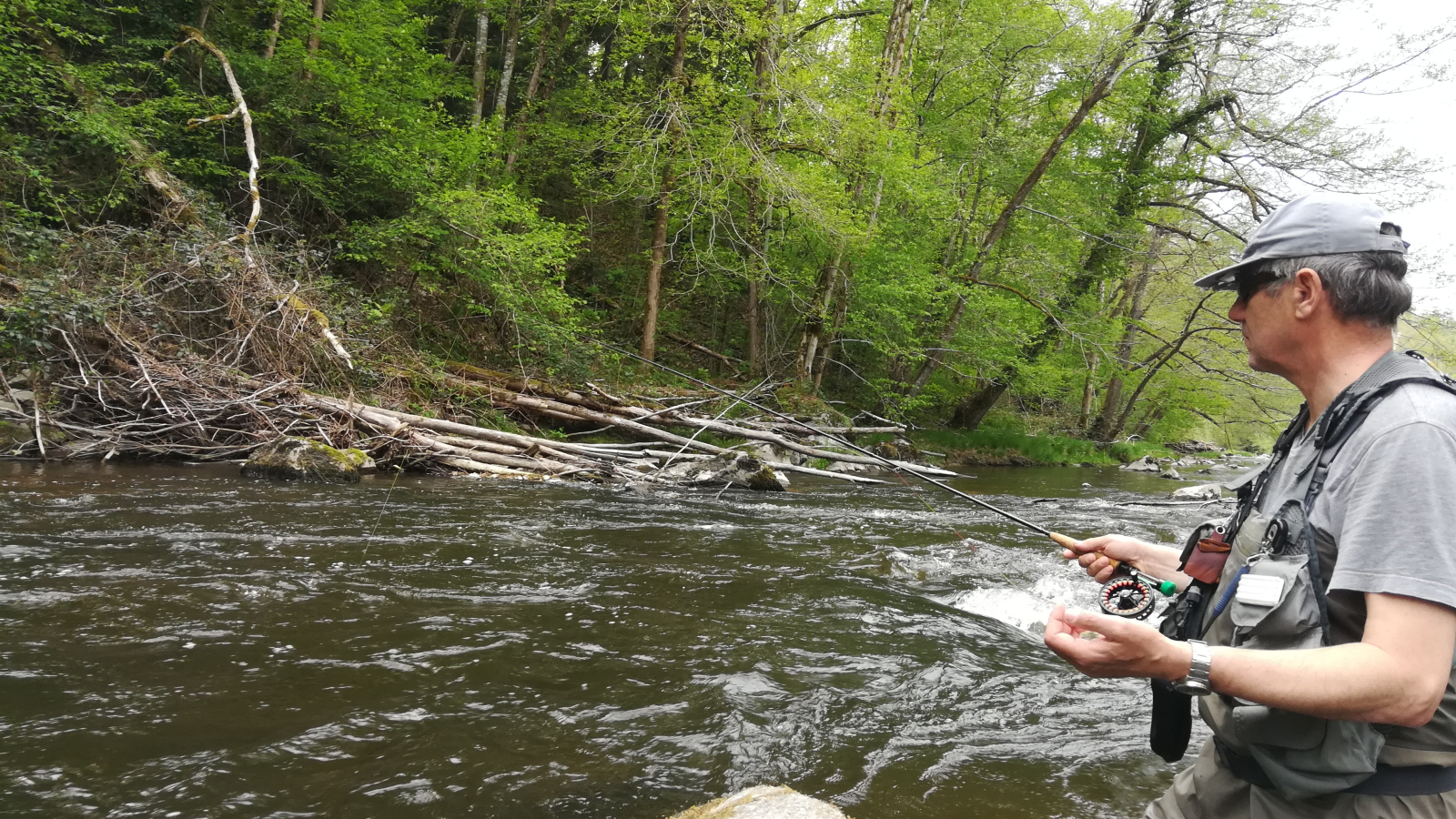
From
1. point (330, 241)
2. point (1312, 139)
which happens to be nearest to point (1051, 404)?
point (1312, 139)

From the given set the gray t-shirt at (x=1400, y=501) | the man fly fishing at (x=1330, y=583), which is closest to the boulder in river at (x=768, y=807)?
the man fly fishing at (x=1330, y=583)

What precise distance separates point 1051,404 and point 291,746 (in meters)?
28.5

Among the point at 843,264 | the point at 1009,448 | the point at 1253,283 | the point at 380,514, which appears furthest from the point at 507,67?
the point at 1253,283

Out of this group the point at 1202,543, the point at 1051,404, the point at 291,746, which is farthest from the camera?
the point at 1051,404

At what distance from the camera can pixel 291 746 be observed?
9.57ft

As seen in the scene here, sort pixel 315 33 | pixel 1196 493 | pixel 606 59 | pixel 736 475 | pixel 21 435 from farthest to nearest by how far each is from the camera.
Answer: pixel 606 59
pixel 315 33
pixel 1196 493
pixel 736 475
pixel 21 435

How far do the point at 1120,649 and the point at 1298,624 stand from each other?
331 mm

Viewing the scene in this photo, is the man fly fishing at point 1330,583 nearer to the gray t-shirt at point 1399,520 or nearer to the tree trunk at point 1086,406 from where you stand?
the gray t-shirt at point 1399,520

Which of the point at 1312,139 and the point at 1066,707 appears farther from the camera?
the point at 1312,139

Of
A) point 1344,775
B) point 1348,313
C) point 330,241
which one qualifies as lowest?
point 1344,775

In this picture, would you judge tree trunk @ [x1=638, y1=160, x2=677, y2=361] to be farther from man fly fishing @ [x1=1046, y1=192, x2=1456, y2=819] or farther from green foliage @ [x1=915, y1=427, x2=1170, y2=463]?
man fly fishing @ [x1=1046, y1=192, x2=1456, y2=819]

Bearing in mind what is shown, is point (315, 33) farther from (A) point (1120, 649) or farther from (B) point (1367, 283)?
(A) point (1120, 649)

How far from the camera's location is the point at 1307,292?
1.55 m

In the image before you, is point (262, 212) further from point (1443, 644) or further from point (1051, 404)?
point (1051, 404)
